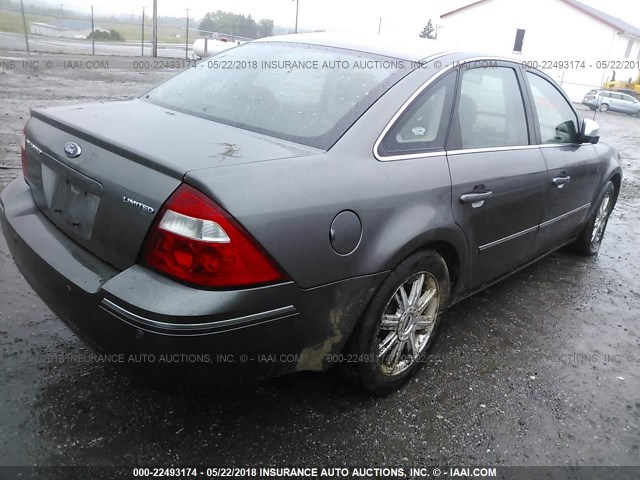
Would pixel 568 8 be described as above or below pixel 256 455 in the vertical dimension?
above

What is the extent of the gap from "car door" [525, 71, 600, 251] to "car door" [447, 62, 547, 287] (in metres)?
0.16

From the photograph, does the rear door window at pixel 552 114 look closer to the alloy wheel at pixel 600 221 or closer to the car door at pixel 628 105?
the alloy wheel at pixel 600 221

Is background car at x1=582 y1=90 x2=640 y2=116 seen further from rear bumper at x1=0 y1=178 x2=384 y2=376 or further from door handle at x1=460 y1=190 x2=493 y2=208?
rear bumper at x1=0 y1=178 x2=384 y2=376

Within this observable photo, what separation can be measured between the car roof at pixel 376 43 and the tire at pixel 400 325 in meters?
1.07

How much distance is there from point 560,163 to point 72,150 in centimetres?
298

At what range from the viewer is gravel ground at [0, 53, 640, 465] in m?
2.17

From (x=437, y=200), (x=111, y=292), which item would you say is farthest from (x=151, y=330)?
(x=437, y=200)

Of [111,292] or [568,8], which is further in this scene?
[568,8]

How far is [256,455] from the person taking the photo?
2.15 meters

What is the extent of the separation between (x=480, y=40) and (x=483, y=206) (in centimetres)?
3903

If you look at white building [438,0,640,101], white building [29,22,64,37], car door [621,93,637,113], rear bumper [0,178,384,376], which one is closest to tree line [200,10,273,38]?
white building [29,22,64,37]

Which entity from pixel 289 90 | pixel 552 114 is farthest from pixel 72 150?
pixel 552 114

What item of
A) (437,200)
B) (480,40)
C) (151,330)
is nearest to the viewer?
(151,330)

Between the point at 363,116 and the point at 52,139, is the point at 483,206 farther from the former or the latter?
the point at 52,139
